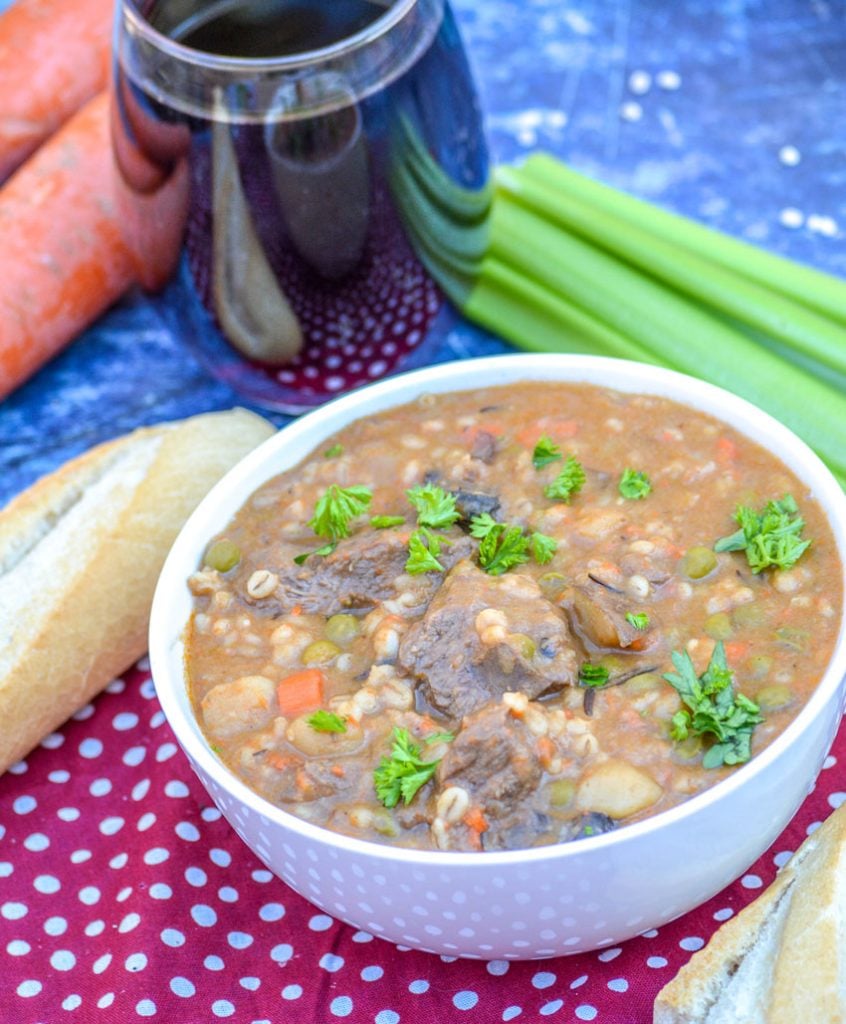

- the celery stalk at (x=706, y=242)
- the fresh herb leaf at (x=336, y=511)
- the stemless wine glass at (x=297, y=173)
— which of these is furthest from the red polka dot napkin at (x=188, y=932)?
the celery stalk at (x=706, y=242)

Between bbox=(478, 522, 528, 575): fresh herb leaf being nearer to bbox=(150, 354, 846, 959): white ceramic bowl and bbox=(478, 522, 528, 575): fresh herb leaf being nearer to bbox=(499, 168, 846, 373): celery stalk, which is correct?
bbox=(150, 354, 846, 959): white ceramic bowl

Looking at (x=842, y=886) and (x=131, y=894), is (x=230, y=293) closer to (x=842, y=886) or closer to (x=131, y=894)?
(x=131, y=894)

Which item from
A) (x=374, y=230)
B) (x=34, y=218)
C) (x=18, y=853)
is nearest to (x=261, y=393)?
(x=374, y=230)

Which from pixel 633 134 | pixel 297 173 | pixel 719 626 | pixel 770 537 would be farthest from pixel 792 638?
pixel 633 134

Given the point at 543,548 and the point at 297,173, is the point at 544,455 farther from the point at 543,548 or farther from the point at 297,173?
the point at 297,173

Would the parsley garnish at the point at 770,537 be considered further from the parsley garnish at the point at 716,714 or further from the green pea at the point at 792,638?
the parsley garnish at the point at 716,714

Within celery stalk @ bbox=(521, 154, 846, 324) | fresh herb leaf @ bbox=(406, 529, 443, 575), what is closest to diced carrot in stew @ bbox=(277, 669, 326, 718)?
fresh herb leaf @ bbox=(406, 529, 443, 575)

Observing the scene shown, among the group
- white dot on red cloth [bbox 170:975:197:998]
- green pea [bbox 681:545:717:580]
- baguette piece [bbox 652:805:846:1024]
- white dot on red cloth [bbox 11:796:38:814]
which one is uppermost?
green pea [bbox 681:545:717:580]
